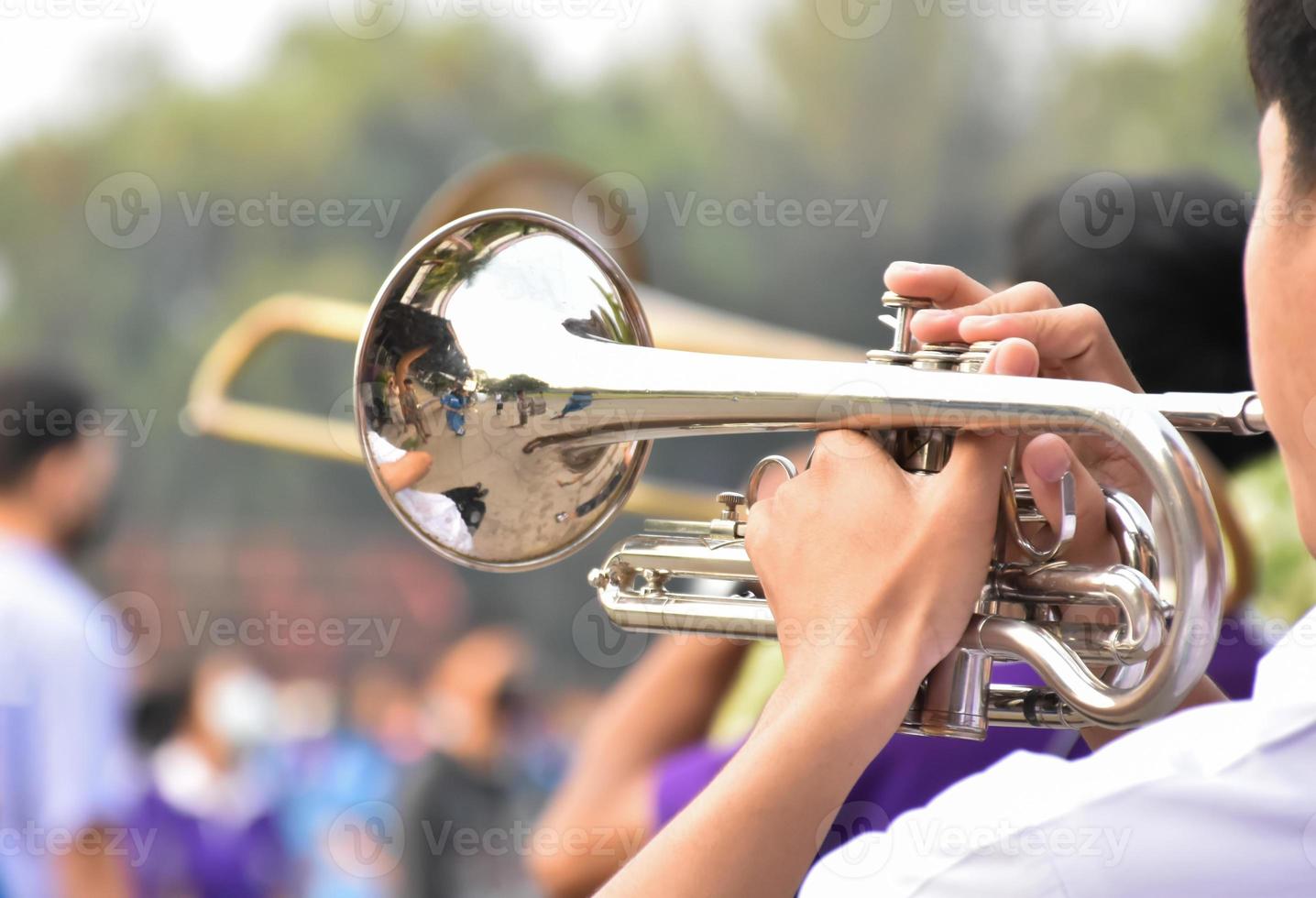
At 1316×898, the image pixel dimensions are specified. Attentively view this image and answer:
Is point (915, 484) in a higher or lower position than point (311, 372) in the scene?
lower

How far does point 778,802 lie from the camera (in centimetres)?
114

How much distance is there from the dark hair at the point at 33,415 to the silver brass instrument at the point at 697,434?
250cm

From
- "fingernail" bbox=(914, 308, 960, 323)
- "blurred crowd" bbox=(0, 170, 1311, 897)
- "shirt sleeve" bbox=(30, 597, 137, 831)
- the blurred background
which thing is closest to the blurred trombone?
"blurred crowd" bbox=(0, 170, 1311, 897)

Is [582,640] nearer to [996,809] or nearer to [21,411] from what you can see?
[21,411]

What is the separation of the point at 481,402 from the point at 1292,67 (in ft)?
3.05

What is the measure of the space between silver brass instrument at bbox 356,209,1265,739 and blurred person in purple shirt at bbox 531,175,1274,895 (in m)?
0.40

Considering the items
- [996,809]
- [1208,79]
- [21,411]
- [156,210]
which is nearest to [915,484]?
[996,809]

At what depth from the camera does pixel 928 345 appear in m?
1.38

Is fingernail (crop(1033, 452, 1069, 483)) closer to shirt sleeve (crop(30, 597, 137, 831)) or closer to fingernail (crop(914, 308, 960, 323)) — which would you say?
fingernail (crop(914, 308, 960, 323))

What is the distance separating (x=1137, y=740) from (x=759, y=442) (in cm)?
818

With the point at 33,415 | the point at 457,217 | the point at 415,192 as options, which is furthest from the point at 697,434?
the point at 415,192

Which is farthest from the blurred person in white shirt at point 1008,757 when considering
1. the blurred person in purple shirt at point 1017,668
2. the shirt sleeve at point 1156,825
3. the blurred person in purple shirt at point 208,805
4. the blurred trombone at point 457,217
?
the blurred person in purple shirt at point 208,805

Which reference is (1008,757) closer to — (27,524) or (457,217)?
(457,217)

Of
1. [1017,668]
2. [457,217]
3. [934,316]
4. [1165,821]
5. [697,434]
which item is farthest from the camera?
[457,217]
